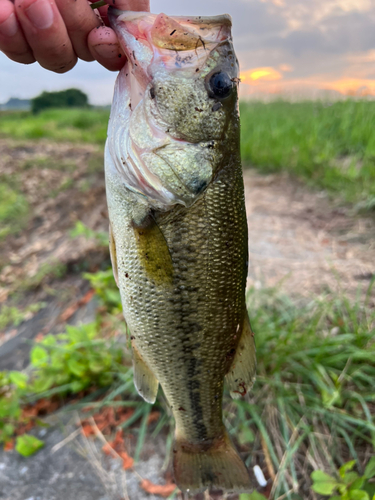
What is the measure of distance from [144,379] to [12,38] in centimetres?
137

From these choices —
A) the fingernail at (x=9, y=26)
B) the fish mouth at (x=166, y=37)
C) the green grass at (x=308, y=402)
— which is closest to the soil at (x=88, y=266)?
the green grass at (x=308, y=402)

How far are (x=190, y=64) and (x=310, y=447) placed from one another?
205 centimetres

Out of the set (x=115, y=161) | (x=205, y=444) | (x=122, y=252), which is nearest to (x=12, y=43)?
(x=115, y=161)

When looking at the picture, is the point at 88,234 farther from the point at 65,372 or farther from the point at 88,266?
the point at 65,372

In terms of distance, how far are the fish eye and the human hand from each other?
0.36m

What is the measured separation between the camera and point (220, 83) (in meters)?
1.18

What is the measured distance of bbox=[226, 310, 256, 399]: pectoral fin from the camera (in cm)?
136

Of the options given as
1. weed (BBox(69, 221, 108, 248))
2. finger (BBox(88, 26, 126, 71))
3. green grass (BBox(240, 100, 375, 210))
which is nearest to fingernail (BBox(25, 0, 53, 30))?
finger (BBox(88, 26, 126, 71))

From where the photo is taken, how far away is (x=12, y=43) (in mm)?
1245

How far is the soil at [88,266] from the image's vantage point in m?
2.06

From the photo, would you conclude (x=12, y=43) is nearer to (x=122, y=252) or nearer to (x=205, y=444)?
(x=122, y=252)

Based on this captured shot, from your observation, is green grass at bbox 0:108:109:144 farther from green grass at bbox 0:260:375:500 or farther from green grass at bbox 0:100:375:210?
green grass at bbox 0:260:375:500

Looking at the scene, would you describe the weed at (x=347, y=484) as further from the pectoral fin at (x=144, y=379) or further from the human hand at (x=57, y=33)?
the human hand at (x=57, y=33)

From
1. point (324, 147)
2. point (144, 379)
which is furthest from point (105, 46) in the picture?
point (324, 147)
